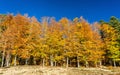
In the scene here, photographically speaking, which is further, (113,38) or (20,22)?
(113,38)

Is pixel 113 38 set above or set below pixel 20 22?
below

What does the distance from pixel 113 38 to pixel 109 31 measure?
2074 millimetres

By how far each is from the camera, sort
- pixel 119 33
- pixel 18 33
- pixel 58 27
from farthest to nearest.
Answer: pixel 119 33
pixel 58 27
pixel 18 33

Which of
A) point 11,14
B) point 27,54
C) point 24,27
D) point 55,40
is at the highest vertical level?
point 11,14

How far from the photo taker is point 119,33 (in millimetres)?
48469

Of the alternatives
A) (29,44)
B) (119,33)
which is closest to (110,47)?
(119,33)

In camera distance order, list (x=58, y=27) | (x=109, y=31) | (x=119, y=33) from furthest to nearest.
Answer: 1. (x=119, y=33)
2. (x=109, y=31)
3. (x=58, y=27)

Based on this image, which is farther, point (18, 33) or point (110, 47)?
point (110, 47)

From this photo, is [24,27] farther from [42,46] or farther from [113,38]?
[113,38]

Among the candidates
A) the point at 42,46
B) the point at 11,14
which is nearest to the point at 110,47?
the point at 42,46

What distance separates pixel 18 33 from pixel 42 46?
19.9 feet

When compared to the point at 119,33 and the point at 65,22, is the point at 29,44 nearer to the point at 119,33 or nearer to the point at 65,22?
the point at 65,22

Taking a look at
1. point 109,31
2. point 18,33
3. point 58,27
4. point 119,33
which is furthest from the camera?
point 119,33

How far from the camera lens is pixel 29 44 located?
3978cm
